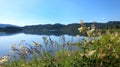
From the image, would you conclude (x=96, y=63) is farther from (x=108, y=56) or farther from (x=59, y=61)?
(x=59, y=61)

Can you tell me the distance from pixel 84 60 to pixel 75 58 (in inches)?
16.8

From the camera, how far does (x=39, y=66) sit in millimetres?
6734

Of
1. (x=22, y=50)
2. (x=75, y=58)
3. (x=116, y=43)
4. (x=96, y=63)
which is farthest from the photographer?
(x=116, y=43)

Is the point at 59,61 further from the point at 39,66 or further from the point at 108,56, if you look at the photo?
the point at 108,56

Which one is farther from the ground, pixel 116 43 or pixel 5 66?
pixel 116 43

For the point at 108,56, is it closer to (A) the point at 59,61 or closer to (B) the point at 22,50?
(A) the point at 59,61

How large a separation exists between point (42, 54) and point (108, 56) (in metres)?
1.74

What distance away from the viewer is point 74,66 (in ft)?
20.7

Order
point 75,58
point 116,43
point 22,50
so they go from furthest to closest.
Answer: point 116,43
point 22,50
point 75,58

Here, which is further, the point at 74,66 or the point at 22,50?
the point at 22,50

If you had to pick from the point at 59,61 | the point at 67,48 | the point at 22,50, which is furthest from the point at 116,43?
the point at 22,50

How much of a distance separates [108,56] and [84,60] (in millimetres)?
506

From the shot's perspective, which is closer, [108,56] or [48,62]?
[108,56]

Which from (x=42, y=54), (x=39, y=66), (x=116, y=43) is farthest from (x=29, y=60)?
(x=116, y=43)
